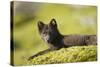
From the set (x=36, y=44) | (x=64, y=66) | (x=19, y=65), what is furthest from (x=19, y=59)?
(x=64, y=66)

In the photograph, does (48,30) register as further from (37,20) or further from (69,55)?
(69,55)

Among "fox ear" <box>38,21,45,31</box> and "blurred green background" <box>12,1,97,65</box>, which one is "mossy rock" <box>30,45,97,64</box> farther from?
"fox ear" <box>38,21,45,31</box>

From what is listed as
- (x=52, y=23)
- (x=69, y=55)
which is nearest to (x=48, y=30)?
(x=52, y=23)

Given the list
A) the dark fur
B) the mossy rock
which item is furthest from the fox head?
the mossy rock

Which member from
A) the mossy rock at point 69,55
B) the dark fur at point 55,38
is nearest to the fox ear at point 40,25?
the dark fur at point 55,38

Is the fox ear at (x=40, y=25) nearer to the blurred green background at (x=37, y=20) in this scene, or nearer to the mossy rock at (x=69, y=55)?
the blurred green background at (x=37, y=20)
